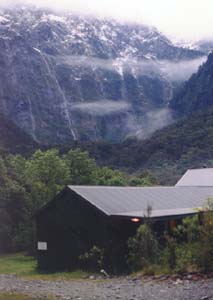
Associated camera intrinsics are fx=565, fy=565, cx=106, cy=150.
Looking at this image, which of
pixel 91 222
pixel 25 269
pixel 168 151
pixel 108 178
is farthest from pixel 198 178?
pixel 168 151

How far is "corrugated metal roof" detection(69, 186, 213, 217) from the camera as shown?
86.4 feet

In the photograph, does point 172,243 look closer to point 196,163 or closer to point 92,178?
point 92,178

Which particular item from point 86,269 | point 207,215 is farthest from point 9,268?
point 207,215

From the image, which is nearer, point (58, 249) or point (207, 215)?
point (207, 215)

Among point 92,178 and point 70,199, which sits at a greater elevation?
point 92,178

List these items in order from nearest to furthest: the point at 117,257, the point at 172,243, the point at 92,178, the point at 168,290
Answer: the point at 168,290 → the point at 172,243 → the point at 117,257 → the point at 92,178

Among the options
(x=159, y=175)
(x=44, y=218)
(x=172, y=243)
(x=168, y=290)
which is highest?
(x=159, y=175)

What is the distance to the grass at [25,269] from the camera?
80.3 feet

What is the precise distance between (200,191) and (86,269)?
15.0 meters

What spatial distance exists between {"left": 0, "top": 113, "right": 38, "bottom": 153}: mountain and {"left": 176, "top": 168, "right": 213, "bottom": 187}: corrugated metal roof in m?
74.2

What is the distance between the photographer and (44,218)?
92.8ft

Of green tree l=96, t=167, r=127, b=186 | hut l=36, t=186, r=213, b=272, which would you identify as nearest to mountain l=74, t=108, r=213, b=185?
green tree l=96, t=167, r=127, b=186

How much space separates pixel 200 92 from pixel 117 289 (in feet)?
533

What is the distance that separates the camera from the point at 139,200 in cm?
2945
